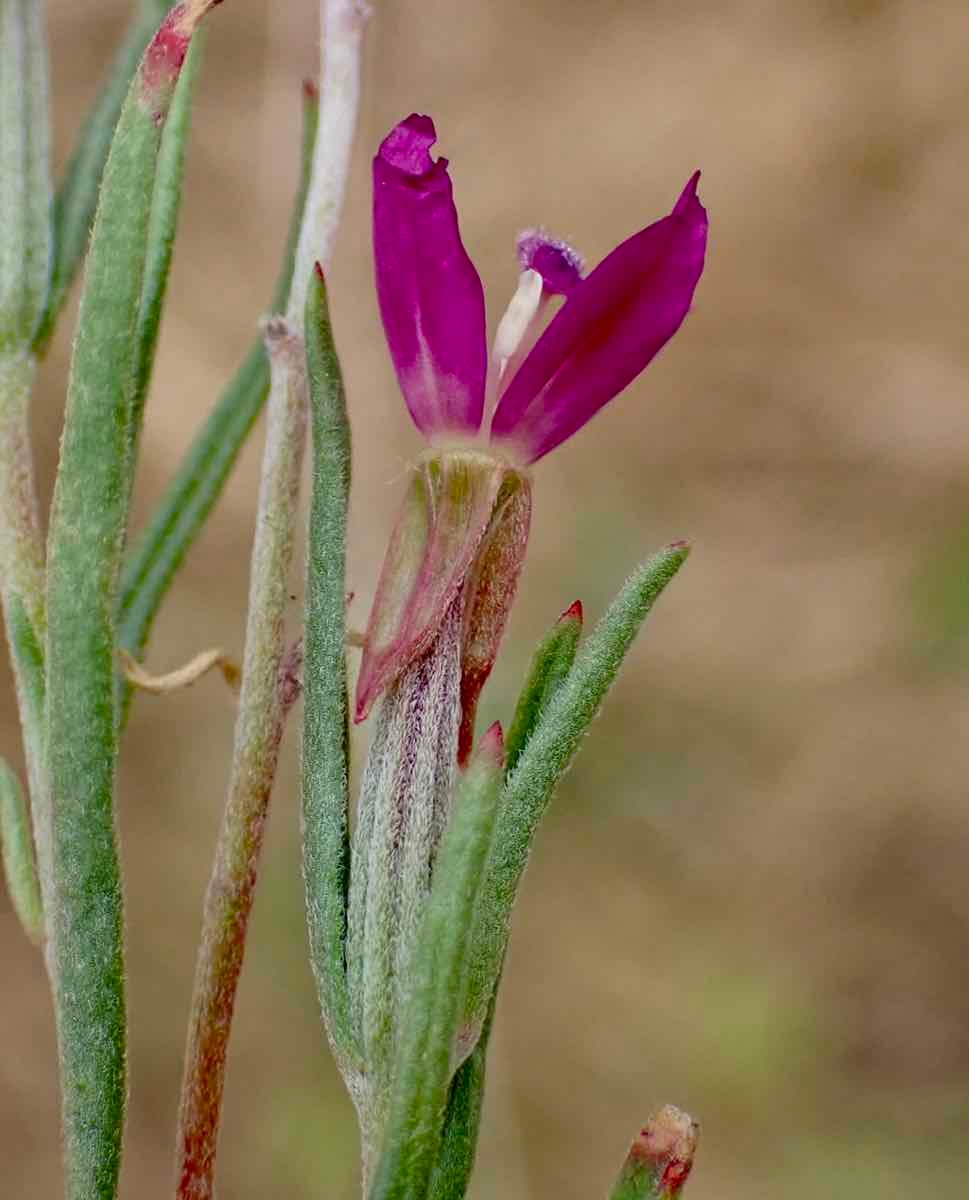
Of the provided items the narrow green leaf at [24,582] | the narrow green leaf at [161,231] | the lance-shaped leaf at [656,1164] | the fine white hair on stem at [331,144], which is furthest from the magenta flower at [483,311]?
the lance-shaped leaf at [656,1164]

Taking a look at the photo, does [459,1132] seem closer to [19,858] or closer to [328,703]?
[328,703]

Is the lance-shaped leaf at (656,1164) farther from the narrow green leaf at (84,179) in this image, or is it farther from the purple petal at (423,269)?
the narrow green leaf at (84,179)

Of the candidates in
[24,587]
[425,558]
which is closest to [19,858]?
[24,587]

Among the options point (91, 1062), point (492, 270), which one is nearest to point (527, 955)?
point (492, 270)

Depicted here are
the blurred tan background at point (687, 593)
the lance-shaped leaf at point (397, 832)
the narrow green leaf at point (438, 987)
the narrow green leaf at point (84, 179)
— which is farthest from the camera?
the blurred tan background at point (687, 593)

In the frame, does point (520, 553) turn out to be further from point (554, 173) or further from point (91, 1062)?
point (554, 173)
